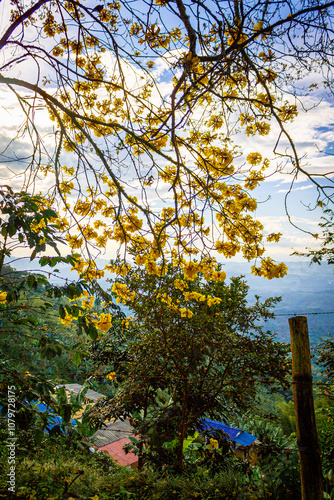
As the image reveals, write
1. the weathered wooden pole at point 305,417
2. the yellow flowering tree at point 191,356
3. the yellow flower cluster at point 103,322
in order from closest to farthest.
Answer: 1. the weathered wooden pole at point 305,417
2. the yellow flower cluster at point 103,322
3. the yellow flowering tree at point 191,356

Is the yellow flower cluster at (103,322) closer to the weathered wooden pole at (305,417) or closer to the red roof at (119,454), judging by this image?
the weathered wooden pole at (305,417)

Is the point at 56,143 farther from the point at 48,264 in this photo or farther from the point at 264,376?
the point at 264,376

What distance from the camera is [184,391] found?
121 inches

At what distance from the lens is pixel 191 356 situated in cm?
298

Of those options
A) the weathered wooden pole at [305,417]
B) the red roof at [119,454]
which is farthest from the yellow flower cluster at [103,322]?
the red roof at [119,454]

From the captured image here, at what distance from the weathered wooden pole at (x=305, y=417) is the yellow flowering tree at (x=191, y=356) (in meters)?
1.59

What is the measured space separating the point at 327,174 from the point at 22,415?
2.20m

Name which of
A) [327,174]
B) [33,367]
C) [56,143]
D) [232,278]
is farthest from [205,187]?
[33,367]

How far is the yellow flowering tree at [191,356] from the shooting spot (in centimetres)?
291

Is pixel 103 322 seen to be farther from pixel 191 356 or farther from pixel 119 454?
pixel 119 454

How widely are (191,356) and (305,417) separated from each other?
1.93 metres


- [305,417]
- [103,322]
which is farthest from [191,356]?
[305,417]

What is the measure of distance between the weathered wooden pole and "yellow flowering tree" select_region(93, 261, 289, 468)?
159 cm

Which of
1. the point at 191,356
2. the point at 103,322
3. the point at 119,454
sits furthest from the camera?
the point at 119,454
